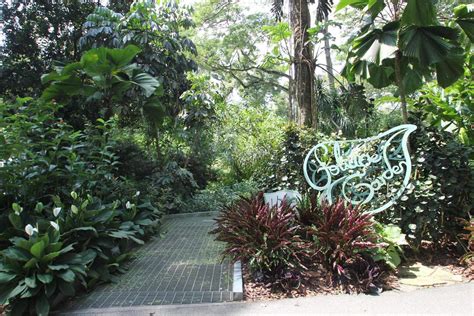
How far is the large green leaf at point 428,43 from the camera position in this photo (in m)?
4.18

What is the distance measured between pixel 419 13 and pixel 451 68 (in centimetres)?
110

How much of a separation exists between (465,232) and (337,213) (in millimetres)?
1634

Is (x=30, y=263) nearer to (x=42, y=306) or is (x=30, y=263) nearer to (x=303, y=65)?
(x=42, y=306)

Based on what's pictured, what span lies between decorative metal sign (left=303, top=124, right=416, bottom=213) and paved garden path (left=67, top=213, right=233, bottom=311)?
6.38 feet

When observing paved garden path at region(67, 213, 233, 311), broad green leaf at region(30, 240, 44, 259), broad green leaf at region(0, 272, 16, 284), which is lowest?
Result: paved garden path at region(67, 213, 233, 311)

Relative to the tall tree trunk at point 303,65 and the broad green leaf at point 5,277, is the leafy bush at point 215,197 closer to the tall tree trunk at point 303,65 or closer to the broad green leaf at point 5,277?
the tall tree trunk at point 303,65

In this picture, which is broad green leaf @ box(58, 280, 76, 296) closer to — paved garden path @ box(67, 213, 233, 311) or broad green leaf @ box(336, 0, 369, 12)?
paved garden path @ box(67, 213, 233, 311)

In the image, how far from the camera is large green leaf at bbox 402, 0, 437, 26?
4055mm

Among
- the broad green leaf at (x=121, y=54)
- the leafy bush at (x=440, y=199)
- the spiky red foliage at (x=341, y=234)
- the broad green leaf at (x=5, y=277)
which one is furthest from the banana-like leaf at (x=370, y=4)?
the broad green leaf at (x=5, y=277)

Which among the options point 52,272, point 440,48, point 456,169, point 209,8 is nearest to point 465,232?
point 456,169

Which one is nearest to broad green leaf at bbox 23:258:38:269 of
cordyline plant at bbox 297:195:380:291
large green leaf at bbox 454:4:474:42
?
cordyline plant at bbox 297:195:380:291

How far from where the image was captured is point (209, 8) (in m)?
18.3

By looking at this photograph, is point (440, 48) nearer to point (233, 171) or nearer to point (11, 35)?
point (233, 171)

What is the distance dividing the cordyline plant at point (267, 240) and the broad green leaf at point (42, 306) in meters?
1.95
